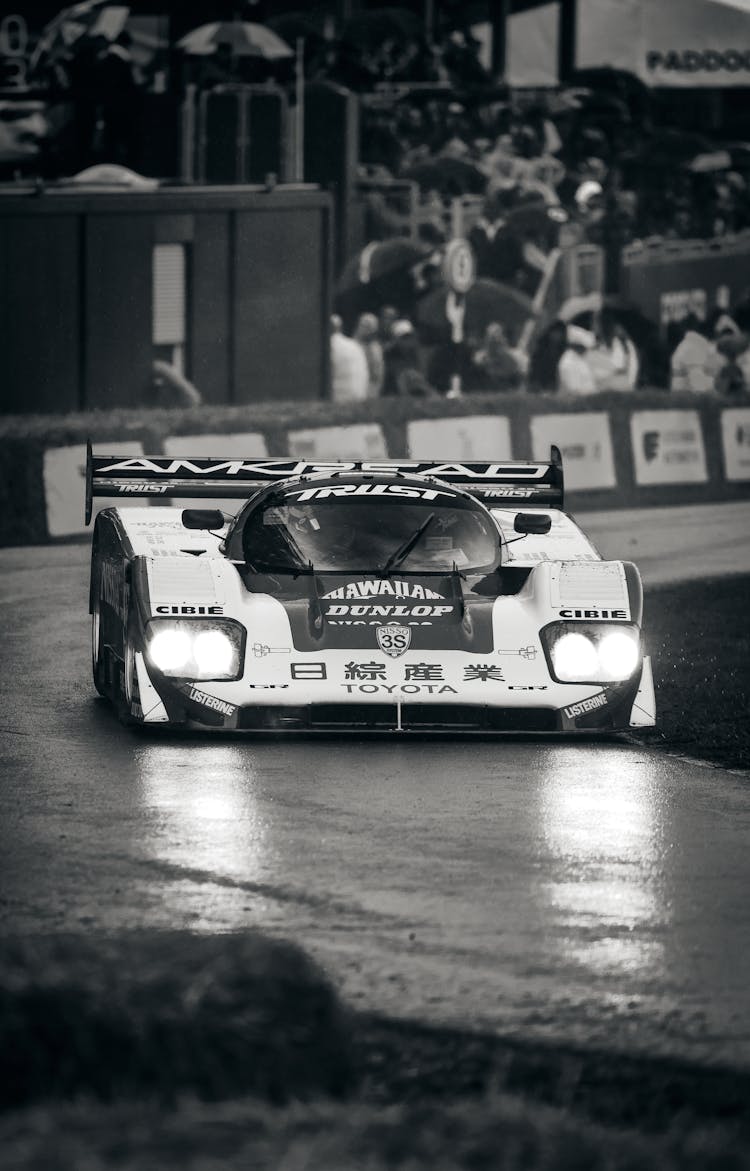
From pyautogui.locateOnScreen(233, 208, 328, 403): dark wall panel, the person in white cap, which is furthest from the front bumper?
pyautogui.locateOnScreen(233, 208, 328, 403): dark wall panel

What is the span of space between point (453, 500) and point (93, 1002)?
6326mm

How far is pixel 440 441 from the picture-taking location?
21500 millimetres

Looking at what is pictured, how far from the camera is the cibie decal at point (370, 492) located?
10.4 meters

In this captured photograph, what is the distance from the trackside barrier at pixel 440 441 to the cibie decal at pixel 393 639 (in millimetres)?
8589

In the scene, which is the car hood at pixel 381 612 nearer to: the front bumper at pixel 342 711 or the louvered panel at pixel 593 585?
the front bumper at pixel 342 711

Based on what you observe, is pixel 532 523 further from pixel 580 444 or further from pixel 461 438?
pixel 580 444

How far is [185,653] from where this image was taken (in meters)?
9.34

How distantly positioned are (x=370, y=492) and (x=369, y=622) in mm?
1134

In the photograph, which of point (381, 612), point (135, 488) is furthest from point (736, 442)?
point (381, 612)

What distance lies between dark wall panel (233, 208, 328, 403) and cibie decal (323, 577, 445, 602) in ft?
49.5

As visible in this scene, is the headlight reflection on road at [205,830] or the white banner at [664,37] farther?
the white banner at [664,37]

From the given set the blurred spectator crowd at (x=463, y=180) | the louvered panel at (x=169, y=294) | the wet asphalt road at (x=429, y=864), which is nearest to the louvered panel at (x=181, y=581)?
the wet asphalt road at (x=429, y=864)

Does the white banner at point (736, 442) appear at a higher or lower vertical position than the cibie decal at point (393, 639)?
lower

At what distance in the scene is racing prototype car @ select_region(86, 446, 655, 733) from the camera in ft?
30.5
